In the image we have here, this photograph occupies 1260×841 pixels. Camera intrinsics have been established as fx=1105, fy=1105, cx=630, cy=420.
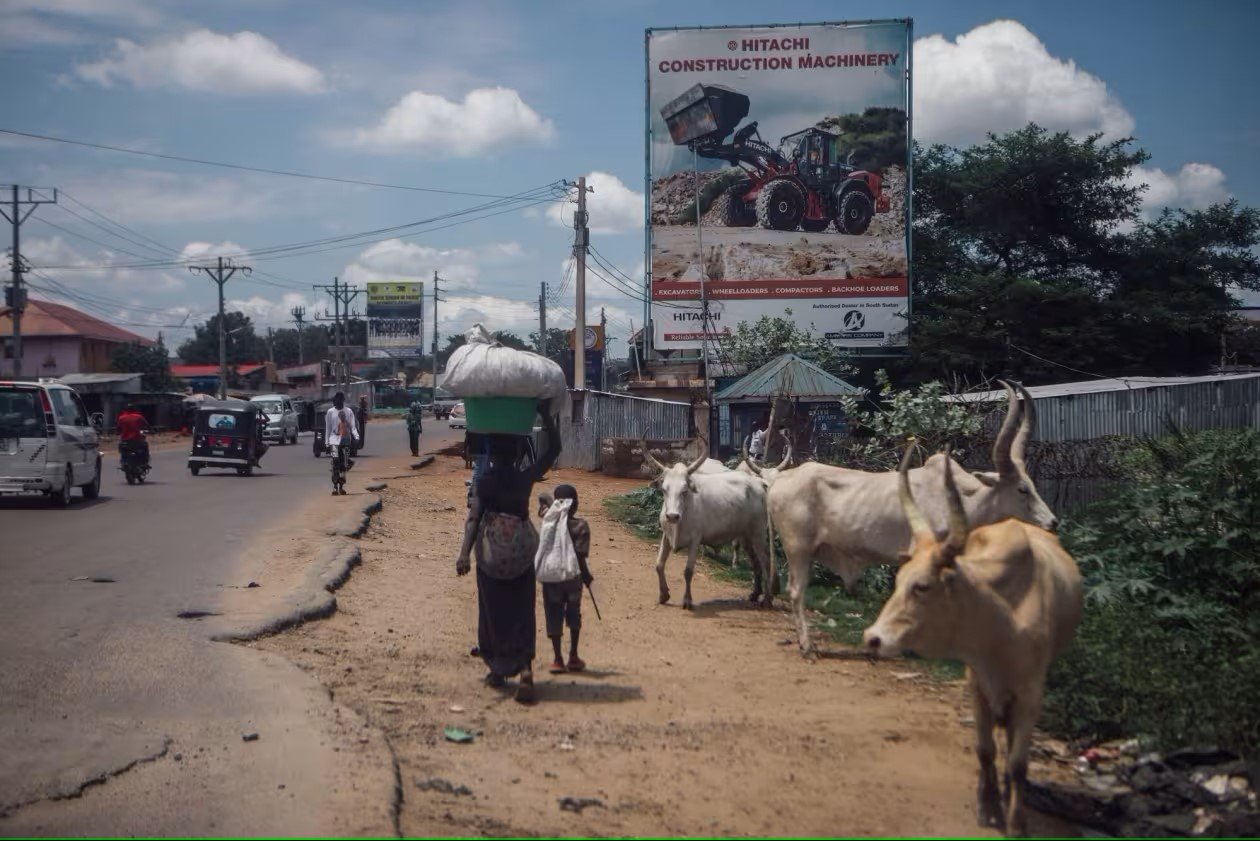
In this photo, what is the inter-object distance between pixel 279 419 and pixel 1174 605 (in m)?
37.0

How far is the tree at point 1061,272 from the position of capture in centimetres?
2705

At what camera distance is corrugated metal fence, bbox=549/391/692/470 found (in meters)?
26.8

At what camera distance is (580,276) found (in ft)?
97.1

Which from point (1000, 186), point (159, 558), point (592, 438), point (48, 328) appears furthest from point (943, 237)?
point (48, 328)

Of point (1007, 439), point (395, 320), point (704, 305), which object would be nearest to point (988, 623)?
point (1007, 439)

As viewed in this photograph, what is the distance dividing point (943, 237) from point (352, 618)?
25.4 meters

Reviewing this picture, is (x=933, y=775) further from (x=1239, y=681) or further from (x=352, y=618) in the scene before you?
(x=352, y=618)

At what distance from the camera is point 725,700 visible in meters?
6.95

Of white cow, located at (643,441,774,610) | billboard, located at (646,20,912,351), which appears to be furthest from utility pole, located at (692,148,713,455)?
white cow, located at (643,441,774,610)

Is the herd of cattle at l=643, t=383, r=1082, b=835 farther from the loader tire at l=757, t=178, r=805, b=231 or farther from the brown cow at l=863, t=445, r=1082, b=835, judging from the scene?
the loader tire at l=757, t=178, r=805, b=231

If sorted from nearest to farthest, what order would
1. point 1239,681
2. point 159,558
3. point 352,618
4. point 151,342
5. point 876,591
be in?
point 1239,681
point 352,618
point 876,591
point 159,558
point 151,342

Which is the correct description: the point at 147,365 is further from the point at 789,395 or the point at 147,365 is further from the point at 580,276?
the point at 789,395

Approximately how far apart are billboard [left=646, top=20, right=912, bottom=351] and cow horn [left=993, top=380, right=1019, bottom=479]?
885 inches

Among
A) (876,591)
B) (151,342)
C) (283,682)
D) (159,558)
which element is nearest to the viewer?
(283,682)
